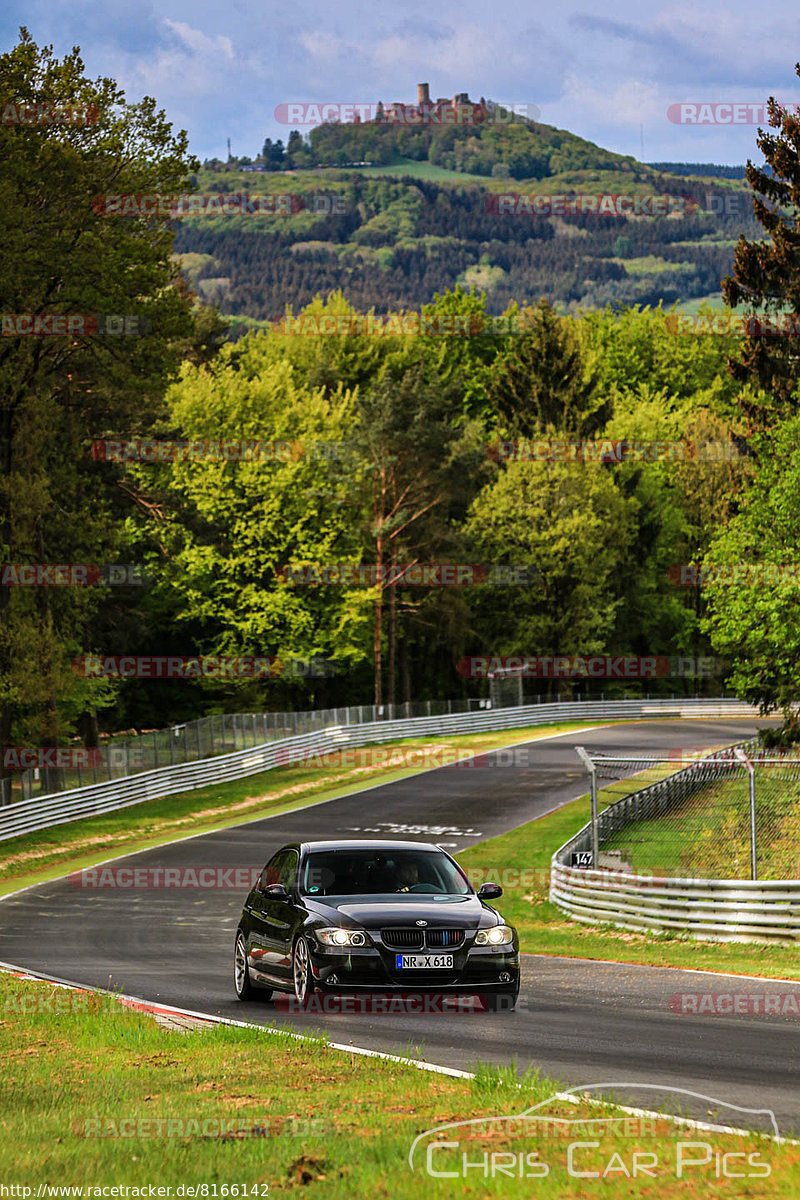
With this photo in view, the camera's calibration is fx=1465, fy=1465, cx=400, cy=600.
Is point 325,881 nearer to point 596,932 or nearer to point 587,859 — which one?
point 596,932

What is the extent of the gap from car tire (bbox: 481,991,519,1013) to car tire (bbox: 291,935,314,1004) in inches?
64.2

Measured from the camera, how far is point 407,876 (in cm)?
1388

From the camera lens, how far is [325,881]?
45.0ft

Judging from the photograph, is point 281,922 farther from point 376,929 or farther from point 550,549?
point 550,549

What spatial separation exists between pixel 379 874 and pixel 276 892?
38.6 inches

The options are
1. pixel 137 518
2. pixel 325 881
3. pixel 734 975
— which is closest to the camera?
pixel 325 881

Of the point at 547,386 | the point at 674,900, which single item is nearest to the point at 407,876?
the point at 674,900

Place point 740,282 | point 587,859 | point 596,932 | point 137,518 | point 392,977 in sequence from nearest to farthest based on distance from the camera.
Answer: point 392,977
point 596,932
point 587,859
point 740,282
point 137,518

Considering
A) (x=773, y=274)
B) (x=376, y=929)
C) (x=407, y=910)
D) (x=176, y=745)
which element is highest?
(x=773, y=274)

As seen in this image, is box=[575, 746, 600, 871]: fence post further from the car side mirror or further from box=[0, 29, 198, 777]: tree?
box=[0, 29, 198, 777]: tree

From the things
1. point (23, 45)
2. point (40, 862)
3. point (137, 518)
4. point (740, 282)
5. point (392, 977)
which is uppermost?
point (23, 45)

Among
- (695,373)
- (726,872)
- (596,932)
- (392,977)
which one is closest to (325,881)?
(392,977)

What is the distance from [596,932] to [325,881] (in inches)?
418

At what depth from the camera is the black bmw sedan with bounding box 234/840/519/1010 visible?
1255 centimetres
